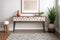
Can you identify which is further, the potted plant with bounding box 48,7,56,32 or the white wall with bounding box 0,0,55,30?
the white wall with bounding box 0,0,55,30

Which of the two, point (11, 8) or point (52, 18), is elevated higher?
point (11, 8)

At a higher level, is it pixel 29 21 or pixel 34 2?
pixel 34 2

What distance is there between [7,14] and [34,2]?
1.43 metres

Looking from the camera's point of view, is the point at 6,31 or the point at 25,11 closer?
the point at 6,31

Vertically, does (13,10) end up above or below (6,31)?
above

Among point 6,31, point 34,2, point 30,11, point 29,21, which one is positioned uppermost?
point 34,2

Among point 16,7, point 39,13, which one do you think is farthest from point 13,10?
point 39,13

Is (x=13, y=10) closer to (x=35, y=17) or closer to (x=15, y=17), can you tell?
(x=15, y=17)

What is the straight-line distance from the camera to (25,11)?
6.52m

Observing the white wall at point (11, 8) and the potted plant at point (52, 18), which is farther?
the white wall at point (11, 8)

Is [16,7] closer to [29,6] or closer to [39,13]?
[29,6]

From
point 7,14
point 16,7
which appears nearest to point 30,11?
point 16,7

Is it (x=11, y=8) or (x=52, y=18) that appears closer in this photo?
(x=52, y=18)

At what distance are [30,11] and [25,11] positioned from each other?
9.5 inches
